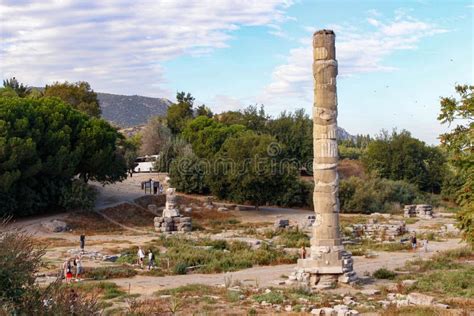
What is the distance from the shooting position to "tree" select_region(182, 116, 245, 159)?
55.1 metres

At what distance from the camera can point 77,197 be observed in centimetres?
3741

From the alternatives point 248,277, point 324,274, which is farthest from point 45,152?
point 324,274

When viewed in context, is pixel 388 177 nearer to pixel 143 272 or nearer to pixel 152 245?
pixel 152 245

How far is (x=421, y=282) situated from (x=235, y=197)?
86.7ft

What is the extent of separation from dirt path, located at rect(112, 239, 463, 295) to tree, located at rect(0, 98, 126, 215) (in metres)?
16.2

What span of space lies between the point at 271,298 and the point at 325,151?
19.9 ft

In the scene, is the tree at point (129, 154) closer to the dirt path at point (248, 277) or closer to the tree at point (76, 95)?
the tree at point (76, 95)

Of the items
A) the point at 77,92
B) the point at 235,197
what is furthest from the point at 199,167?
the point at 77,92

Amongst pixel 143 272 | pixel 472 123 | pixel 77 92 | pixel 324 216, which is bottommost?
pixel 143 272

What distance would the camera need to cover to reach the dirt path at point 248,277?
19.4m

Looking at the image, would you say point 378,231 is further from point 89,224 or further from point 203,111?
point 203,111

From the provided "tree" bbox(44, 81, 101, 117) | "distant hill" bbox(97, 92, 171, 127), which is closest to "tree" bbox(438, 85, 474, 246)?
"tree" bbox(44, 81, 101, 117)

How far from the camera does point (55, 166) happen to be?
36.1 metres

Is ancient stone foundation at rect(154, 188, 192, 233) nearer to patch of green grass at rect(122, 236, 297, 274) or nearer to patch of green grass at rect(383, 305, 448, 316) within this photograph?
patch of green grass at rect(122, 236, 297, 274)
